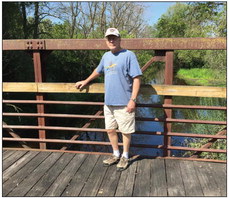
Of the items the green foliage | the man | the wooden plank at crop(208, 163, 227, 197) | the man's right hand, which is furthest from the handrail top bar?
the green foliage

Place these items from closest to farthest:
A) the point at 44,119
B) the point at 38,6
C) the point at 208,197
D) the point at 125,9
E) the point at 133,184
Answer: the point at 208,197 < the point at 133,184 < the point at 44,119 < the point at 38,6 < the point at 125,9

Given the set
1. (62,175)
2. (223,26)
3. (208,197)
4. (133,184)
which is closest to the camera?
(208,197)

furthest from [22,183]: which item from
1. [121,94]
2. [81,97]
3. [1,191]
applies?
[81,97]

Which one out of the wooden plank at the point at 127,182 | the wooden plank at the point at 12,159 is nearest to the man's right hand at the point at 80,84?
the wooden plank at the point at 127,182

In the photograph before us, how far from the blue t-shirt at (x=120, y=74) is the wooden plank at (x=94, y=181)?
0.87 m

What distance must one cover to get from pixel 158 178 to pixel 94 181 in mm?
759

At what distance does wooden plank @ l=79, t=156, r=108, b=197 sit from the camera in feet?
8.09

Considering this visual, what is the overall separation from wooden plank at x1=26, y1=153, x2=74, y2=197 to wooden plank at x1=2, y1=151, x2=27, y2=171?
0.62 m

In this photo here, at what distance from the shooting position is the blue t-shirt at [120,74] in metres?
2.67

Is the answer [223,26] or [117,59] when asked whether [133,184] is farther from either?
[223,26]

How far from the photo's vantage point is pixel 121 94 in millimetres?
2750

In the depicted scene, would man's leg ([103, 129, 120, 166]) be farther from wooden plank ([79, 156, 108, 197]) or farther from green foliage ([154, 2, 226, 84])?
green foliage ([154, 2, 226, 84])

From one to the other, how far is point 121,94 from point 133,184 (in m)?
1.04

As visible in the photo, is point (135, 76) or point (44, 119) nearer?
point (135, 76)
